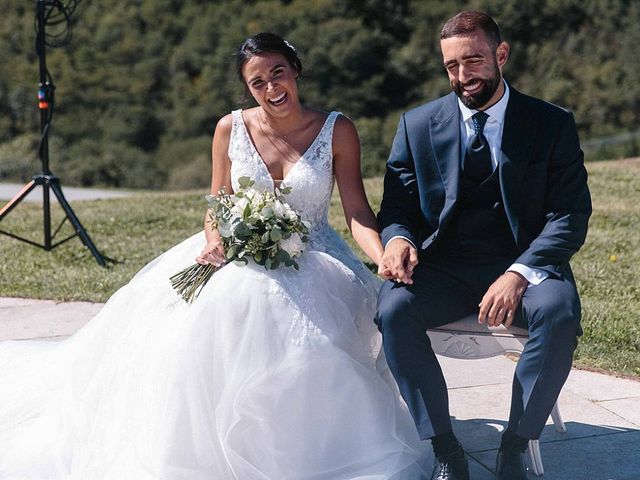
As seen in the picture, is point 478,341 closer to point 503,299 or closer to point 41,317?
point 503,299

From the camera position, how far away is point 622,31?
122 ft

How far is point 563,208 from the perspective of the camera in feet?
10.6

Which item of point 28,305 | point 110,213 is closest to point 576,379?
point 28,305

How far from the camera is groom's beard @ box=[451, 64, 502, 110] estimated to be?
324 centimetres

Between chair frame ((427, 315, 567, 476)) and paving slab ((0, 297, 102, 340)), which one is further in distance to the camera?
paving slab ((0, 297, 102, 340))

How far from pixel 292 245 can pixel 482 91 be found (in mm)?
870

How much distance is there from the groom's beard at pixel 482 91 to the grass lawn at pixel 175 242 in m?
1.70

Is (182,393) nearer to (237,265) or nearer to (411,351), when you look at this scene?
→ (237,265)

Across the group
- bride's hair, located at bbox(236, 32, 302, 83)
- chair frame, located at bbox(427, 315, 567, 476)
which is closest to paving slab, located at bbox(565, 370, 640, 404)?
chair frame, located at bbox(427, 315, 567, 476)

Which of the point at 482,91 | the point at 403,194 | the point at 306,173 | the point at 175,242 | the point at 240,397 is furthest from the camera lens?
the point at 175,242

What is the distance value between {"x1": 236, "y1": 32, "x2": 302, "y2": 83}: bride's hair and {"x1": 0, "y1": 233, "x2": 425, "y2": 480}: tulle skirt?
0.80m

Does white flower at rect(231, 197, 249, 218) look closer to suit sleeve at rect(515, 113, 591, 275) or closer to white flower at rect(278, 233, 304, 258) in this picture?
white flower at rect(278, 233, 304, 258)

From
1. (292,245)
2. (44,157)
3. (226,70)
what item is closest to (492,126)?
(292,245)

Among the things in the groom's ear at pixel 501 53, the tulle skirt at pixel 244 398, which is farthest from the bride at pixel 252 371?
the groom's ear at pixel 501 53
